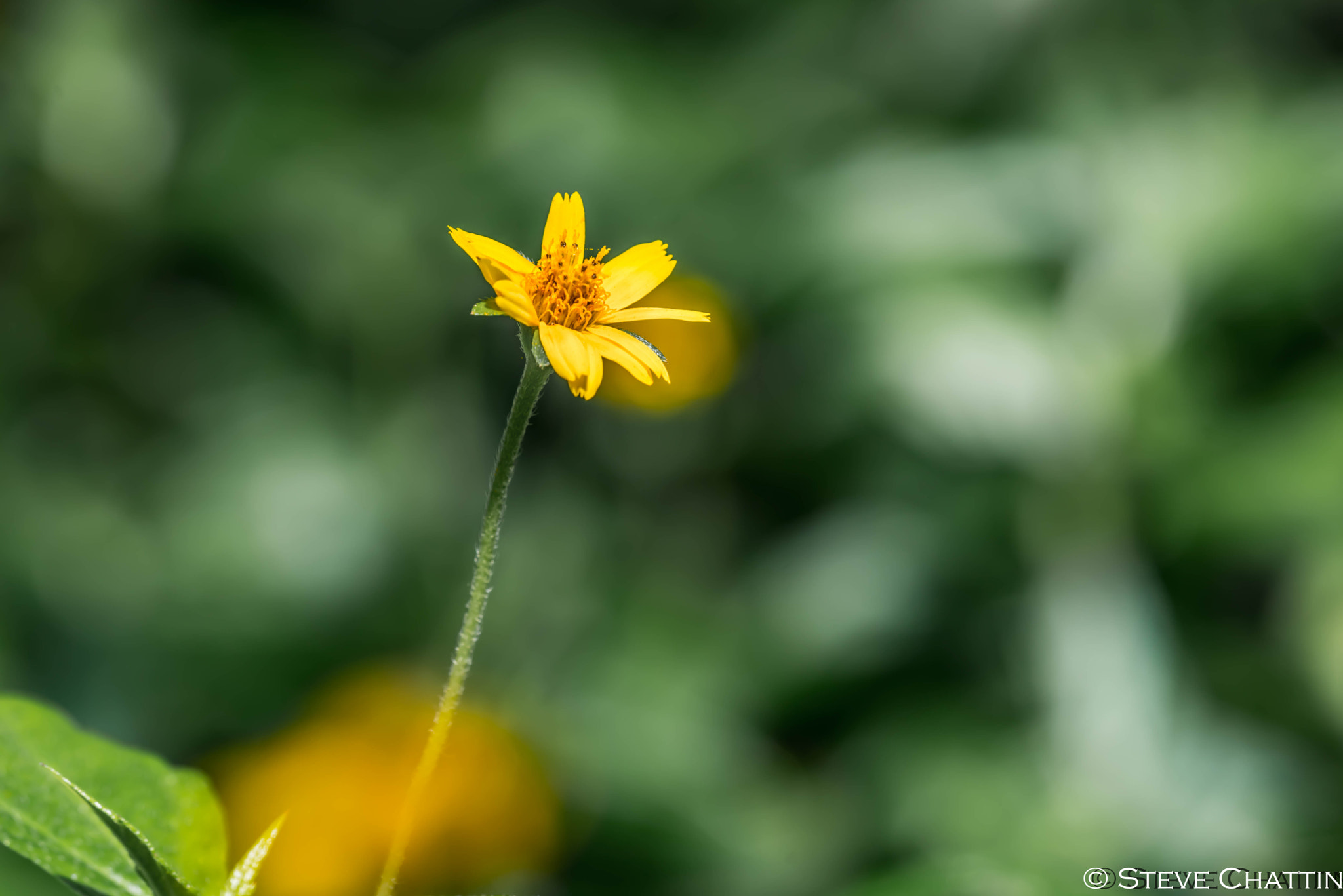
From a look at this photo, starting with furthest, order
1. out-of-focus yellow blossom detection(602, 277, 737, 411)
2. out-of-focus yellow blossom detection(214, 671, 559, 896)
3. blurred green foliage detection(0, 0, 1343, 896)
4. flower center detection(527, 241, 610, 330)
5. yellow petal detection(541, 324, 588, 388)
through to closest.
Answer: out-of-focus yellow blossom detection(602, 277, 737, 411) → blurred green foliage detection(0, 0, 1343, 896) → out-of-focus yellow blossom detection(214, 671, 559, 896) → flower center detection(527, 241, 610, 330) → yellow petal detection(541, 324, 588, 388)

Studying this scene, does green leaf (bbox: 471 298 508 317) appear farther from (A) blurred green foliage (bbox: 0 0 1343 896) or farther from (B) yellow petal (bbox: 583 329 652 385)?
(A) blurred green foliage (bbox: 0 0 1343 896)

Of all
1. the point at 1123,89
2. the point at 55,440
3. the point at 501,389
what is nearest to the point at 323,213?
Result: the point at 501,389

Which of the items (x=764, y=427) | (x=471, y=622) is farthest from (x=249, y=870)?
(x=764, y=427)

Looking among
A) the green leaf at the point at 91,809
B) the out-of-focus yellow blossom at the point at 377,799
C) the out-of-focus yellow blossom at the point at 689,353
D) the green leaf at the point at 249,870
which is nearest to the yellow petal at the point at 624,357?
the green leaf at the point at 249,870

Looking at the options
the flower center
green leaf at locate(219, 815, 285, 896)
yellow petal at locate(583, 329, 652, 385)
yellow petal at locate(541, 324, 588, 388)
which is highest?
the flower center

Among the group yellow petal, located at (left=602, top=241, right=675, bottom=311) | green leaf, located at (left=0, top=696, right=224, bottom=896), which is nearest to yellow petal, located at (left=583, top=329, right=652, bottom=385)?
yellow petal, located at (left=602, top=241, right=675, bottom=311)

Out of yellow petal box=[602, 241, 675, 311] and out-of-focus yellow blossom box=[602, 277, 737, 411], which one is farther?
out-of-focus yellow blossom box=[602, 277, 737, 411]

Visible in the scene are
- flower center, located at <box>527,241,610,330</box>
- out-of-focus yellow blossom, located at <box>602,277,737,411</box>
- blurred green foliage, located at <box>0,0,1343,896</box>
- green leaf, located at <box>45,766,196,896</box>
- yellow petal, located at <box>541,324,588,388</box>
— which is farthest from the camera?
out-of-focus yellow blossom, located at <box>602,277,737,411</box>
